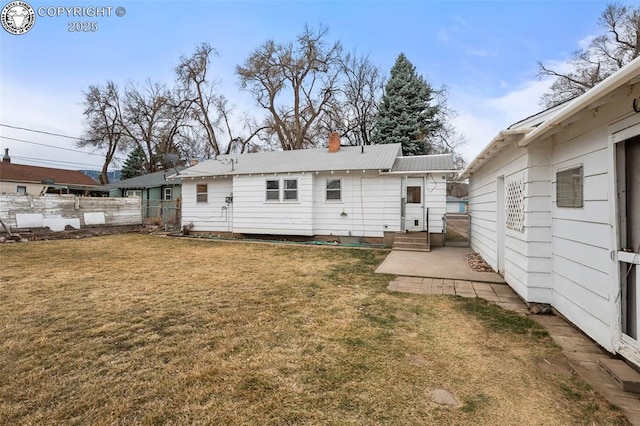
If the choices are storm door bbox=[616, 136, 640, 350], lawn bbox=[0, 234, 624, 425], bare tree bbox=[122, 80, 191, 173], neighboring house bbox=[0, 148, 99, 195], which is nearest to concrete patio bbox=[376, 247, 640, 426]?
lawn bbox=[0, 234, 624, 425]

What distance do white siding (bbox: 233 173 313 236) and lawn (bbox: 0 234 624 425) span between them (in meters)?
6.08

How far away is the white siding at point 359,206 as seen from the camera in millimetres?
10742

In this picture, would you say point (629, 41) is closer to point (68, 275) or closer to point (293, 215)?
point (293, 215)

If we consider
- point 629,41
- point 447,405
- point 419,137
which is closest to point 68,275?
point 447,405

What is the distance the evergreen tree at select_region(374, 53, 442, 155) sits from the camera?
827 inches

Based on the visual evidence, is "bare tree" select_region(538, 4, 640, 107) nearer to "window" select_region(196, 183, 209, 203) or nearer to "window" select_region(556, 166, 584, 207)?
"window" select_region(556, 166, 584, 207)

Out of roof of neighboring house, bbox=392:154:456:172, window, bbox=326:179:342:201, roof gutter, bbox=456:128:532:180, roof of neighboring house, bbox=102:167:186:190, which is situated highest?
roof of neighboring house, bbox=102:167:186:190

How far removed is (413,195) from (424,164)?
1290 millimetres

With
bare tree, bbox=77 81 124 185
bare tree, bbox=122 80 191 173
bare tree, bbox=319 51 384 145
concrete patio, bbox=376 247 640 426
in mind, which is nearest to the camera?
concrete patio, bbox=376 247 640 426

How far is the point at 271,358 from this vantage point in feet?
9.16

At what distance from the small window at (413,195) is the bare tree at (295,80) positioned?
598 inches

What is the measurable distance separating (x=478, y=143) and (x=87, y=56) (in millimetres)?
26644

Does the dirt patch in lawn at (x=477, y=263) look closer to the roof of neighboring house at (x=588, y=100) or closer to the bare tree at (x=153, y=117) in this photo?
the roof of neighboring house at (x=588, y=100)

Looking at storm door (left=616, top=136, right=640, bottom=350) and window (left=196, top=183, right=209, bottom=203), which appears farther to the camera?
window (left=196, top=183, right=209, bottom=203)
